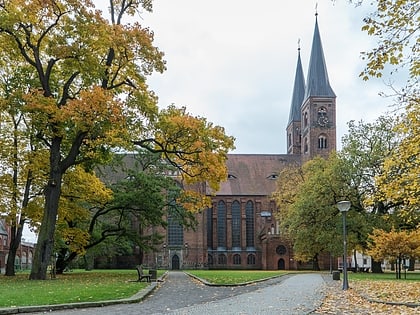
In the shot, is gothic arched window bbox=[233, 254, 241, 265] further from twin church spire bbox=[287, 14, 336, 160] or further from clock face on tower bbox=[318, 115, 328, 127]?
clock face on tower bbox=[318, 115, 328, 127]

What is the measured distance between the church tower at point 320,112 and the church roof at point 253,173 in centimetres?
508

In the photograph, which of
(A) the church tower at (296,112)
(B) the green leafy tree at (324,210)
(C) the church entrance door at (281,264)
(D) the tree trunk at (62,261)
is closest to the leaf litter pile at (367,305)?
(D) the tree trunk at (62,261)

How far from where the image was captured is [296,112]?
91.2 m

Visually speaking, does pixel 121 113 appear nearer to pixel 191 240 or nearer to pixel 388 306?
pixel 388 306

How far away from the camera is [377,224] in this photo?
140ft

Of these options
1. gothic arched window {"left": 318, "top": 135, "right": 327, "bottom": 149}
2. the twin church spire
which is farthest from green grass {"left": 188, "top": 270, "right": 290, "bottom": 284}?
gothic arched window {"left": 318, "top": 135, "right": 327, "bottom": 149}

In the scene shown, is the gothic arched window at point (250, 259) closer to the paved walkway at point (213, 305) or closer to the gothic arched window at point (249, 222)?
the gothic arched window at point (249, 222)

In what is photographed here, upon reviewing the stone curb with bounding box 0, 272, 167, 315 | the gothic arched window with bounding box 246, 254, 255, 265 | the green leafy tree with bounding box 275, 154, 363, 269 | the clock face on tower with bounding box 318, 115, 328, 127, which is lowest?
the gothic arched window with bounding box 246, 254, 255, 265

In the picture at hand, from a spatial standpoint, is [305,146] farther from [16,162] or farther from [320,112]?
[16,162]

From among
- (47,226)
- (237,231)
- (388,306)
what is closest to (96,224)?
(47,226)

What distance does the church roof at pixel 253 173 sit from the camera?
80.1m

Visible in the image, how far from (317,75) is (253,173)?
17.0 meters

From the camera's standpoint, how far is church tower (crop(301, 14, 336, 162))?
78.4 meters

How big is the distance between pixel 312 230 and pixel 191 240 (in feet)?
105
